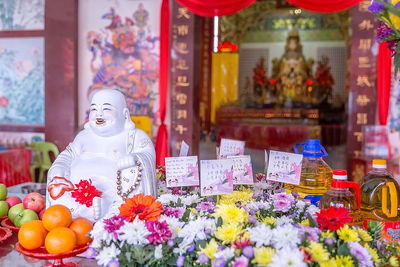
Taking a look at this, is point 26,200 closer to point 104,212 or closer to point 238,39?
point 104,212

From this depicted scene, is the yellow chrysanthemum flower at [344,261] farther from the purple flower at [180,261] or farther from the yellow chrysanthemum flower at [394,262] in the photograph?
the purple flower at [180,261]

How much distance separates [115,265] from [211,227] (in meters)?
0.26

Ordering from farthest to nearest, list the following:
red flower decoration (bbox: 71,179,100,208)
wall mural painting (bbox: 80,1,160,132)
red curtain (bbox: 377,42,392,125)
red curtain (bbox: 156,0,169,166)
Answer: wall mural painting (bbox: 80,1,160,132)
red curtain (bbox: 156,0,169,166)
red curtain (bbox: 377,42,392,125)
red flower decoration (bbox: 71,179,100,208)

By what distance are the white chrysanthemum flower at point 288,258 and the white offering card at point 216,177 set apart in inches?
17.6

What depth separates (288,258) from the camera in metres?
0.83

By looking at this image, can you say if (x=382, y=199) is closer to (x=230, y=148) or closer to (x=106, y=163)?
(x=230, y=148)

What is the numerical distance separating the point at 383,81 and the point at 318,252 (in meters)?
3.10

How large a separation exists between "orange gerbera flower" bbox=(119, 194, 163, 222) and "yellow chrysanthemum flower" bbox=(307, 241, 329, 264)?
1.31 ft

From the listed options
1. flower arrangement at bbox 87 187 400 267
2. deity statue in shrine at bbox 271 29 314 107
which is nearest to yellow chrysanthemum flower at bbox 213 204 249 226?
flower arrangement at bbox 87 187 400 267

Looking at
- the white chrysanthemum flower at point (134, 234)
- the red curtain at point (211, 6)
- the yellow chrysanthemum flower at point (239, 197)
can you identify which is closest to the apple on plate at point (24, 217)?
the white chrysanthemum flower at point (134, 234)

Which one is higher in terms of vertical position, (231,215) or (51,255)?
(231,215)

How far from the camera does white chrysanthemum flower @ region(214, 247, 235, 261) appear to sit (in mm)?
881

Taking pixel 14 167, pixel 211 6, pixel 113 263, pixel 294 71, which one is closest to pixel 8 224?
pixel 113 263

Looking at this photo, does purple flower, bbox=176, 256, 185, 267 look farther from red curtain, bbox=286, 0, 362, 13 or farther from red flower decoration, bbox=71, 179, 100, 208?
red curtain, bbox=286, 0, 362, 13
